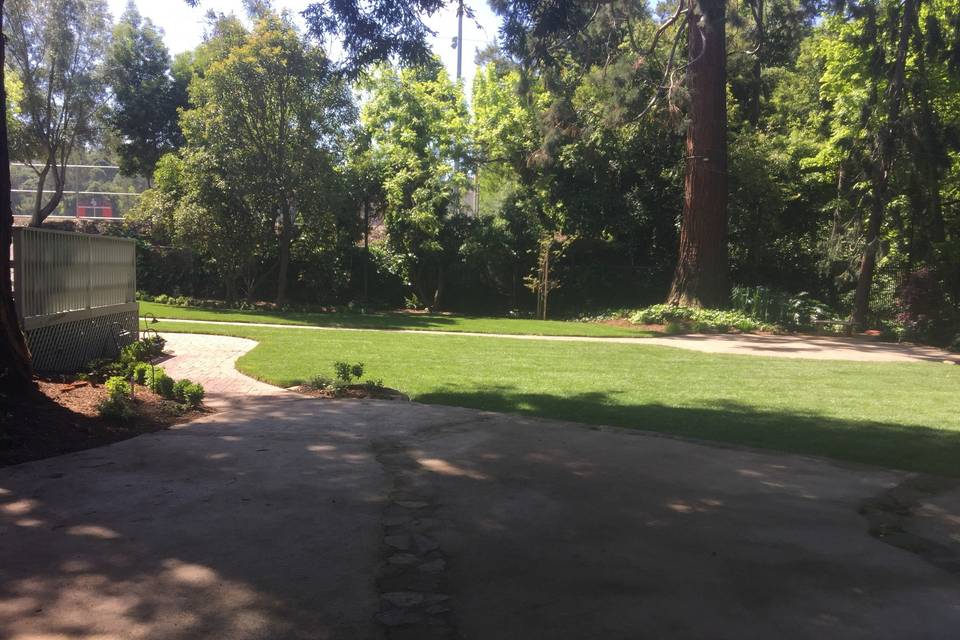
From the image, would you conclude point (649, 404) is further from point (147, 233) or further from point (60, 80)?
point (60, 80)

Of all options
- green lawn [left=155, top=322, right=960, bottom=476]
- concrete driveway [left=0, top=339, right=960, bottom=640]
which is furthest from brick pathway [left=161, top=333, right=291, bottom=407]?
concrete driveway [left=0, top=339, right=960, bottom=640]

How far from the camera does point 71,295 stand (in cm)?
1108

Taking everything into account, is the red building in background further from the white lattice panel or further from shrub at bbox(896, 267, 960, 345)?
shrub at bbox(896, 267, 960, 345)

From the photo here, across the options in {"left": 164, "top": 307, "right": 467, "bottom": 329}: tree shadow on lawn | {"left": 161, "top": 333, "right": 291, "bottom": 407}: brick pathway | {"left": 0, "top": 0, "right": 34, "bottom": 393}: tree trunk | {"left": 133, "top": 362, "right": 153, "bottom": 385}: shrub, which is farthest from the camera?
{"left": 164, "top": 307, "right": 467, "bottom": 329}: tree shadow on lawn

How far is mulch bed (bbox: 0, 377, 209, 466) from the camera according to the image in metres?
6.75

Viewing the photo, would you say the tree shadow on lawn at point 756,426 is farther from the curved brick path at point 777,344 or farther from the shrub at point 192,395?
the curved brick path at point 777,344

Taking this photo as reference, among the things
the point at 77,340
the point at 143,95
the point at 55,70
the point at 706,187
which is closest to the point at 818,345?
the point at 706,187

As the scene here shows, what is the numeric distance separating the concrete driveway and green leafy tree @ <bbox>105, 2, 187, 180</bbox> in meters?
34.1

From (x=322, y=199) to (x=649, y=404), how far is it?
16213mm

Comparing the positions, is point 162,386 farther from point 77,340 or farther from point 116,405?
point 77,340

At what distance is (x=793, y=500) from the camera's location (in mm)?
6086

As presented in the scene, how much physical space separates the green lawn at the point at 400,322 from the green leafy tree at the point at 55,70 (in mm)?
12563

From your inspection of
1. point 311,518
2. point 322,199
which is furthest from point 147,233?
point 311,518

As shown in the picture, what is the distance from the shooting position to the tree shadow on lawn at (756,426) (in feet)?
26.1
